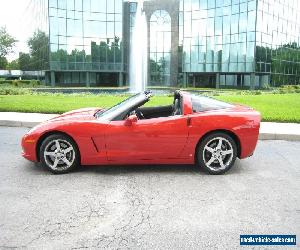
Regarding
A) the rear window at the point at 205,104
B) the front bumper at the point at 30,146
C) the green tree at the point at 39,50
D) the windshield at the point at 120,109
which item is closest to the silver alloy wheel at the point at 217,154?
the rear window at the point at 205,104

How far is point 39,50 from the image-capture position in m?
53.2

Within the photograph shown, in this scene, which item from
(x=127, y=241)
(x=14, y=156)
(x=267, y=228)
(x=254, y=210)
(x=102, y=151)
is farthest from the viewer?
(x=14, y=156)

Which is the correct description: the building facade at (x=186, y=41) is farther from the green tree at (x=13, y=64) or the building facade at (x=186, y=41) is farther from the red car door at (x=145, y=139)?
the green tree at (x=13, y=64)

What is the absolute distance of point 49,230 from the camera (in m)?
3.59

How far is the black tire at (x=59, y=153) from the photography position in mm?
5445

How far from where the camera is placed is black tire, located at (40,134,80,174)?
17.9ft

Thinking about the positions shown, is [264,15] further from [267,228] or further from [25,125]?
[267,228]

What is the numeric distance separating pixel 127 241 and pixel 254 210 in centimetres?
168

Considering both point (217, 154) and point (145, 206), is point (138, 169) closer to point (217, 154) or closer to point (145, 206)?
point (217, 154)

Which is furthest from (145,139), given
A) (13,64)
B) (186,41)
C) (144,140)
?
(13,64)

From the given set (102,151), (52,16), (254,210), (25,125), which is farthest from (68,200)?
(52,16)

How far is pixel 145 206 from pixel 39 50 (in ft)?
175

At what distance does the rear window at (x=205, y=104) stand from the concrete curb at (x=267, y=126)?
314 centimetres

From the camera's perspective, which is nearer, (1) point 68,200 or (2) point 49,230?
(2) point 49,230
